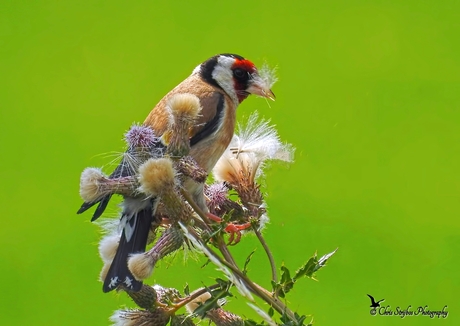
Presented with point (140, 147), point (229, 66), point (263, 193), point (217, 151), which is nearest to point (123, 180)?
point (140, 147)

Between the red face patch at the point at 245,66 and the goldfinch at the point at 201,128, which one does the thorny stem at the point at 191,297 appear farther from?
the red face patch at the point at 245,66

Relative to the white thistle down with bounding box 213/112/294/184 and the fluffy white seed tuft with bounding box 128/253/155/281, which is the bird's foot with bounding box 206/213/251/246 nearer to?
the white thistle down with bounding box 213/112/294/184

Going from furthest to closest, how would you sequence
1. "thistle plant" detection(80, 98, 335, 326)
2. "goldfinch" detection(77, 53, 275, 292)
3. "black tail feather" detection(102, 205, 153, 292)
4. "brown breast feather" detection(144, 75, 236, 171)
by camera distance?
"brown breast feather" detection(144, 75, 236, 171) < "goldfinch" detection(77, 53, 275, 292) < "black tail feather" detection(102, 205, 153, 292) < "thistle plant" detection(80, 98, 335, 326)

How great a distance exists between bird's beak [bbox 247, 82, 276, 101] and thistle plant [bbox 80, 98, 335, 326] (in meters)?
0.38

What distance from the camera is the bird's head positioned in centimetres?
145

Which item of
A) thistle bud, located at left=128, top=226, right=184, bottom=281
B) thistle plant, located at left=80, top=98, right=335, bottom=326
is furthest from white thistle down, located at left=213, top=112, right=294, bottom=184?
thistle bud, located at left=128, top=226, right=184, bottom=281

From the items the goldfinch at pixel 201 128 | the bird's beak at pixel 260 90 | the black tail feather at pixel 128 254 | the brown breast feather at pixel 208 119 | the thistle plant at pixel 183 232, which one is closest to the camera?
the thistle plant at pixel 183 232

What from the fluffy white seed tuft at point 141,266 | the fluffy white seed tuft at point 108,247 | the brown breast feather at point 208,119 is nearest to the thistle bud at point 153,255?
the fluffy white seed tuft at point 141,266

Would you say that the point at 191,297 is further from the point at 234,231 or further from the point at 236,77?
the point at 236,77

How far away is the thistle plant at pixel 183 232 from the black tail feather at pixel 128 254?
1 cm

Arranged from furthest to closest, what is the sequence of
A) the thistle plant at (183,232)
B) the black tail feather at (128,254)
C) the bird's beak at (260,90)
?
the bird's beak at (260,90) < the black tail feather at (128,254) < the thistle plant at (183,232)

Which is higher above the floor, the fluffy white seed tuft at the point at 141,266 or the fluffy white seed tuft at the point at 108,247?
the fluffy white seed tuft at the point at 141,266

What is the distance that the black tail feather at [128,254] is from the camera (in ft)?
2.81

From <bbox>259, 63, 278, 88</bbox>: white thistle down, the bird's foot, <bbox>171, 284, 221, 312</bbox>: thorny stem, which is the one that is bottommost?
the bird's foot
